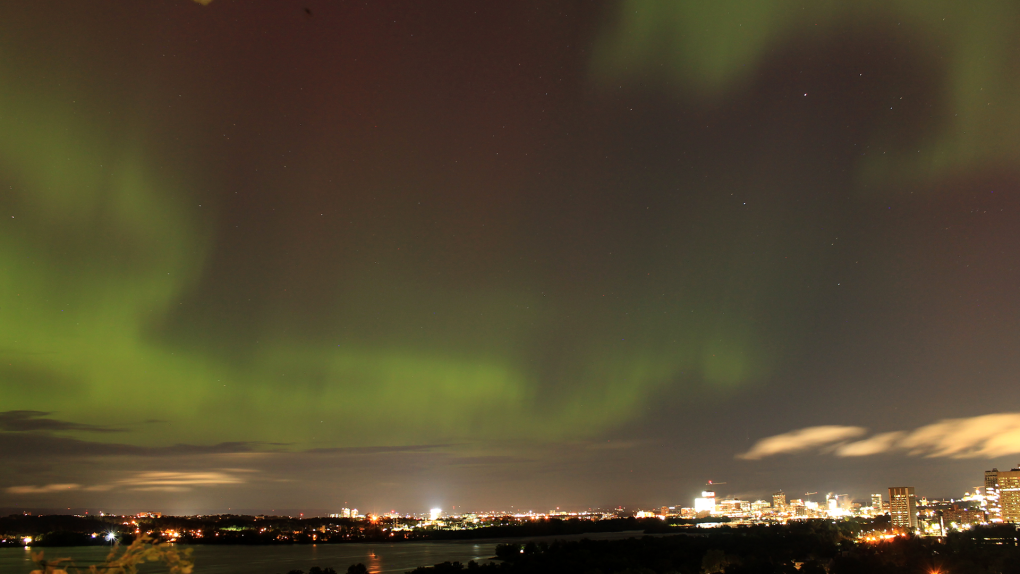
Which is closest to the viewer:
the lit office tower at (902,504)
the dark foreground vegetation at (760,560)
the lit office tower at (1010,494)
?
the dark foreground vegetation at (760,560)

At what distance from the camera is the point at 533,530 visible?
134500 mm

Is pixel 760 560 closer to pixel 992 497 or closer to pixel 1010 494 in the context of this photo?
pixel 1010 494

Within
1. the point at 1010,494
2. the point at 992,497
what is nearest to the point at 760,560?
the point at 1010,494

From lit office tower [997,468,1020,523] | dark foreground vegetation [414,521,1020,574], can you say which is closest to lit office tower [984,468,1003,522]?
lit office tower [997,468,1020,523]

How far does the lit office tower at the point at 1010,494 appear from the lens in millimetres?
124125

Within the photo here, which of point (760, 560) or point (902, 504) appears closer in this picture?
point (760, 560)

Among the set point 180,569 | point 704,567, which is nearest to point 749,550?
point 704,567

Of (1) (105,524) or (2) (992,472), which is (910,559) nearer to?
(1) (105,524)

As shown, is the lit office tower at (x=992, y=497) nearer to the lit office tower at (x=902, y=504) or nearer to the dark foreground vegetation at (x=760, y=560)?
the lit office tower at (x=902, y=504)

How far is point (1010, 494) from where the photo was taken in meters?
129

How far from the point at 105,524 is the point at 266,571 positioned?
87446mm

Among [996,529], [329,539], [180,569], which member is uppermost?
[180,569]

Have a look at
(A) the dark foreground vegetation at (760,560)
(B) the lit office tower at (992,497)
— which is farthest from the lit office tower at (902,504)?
(A) the dark foreground vegetation at (760,560)

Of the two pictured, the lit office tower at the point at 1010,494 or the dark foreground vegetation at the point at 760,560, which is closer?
the dark foreground vegetation at the point at 760,560
